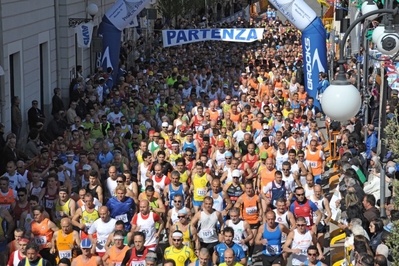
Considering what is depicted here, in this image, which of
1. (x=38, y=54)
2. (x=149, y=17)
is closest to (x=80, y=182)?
(x=38, y=54)

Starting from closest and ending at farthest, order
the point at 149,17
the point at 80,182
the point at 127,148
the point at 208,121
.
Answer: the point at 80,182
the point at 127,148
the point at 208,121
the point at 149,17

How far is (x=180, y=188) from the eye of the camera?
15.9m

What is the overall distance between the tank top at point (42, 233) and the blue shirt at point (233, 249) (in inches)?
97.1

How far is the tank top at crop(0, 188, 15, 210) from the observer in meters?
14.7

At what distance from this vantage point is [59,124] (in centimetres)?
2212

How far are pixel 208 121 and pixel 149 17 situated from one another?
17.4 meters

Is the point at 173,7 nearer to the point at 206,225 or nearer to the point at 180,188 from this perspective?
the point at 180,188

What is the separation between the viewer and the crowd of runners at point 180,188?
12.9 meters

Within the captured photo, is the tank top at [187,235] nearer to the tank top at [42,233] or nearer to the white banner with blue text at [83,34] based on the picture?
the tank top at [42,233]

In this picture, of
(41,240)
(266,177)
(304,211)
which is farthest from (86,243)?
(266,177)

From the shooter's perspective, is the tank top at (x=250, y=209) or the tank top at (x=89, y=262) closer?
the tank top at (x=89, y=262)

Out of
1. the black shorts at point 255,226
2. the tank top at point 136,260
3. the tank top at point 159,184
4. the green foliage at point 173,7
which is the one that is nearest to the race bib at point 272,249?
the black shorts at point 255,226

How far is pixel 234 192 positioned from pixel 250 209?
0.72 meters

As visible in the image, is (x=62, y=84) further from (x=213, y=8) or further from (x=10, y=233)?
(x=213, y=8)
